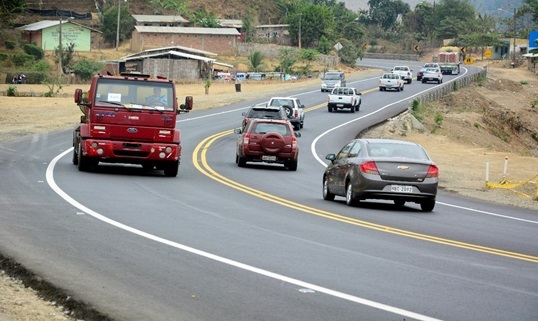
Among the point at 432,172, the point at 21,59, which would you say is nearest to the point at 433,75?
the point at 21,59

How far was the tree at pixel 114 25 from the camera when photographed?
13925 cm

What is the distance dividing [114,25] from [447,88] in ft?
226

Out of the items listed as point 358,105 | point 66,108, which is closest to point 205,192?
point 66,108

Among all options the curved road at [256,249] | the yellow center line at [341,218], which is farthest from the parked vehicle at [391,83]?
the curved road at [256,249]

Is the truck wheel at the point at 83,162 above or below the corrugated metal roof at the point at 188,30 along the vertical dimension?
below

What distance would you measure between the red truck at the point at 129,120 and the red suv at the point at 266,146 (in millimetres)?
6631

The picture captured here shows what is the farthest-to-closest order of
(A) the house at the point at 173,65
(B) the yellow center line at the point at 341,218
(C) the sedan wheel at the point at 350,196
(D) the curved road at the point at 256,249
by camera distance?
(A) the house at the point at 173,65
(C) the sedan wheel at the point at 350,196
(B) the yellow center line at the point at 341,218
(D) the curved road at the point at 256,249

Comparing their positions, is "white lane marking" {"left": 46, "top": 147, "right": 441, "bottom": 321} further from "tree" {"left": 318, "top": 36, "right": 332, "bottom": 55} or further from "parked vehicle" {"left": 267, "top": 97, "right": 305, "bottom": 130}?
"tree" {"left": 318, "top": 36, "right": 332, "bottom": 55}

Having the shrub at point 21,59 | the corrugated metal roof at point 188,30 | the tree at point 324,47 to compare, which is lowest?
the shrub at point 21,59

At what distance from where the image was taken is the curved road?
32.6 feet

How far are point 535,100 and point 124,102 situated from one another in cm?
7044

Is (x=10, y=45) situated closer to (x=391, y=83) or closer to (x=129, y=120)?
(x=391, y=83)

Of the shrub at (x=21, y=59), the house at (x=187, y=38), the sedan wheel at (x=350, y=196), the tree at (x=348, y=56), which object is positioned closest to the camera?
the sedan wheel at (x=350, y=196)

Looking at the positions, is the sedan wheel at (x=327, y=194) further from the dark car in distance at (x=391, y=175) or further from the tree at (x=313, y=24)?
the tree at (x=313, y=24)
